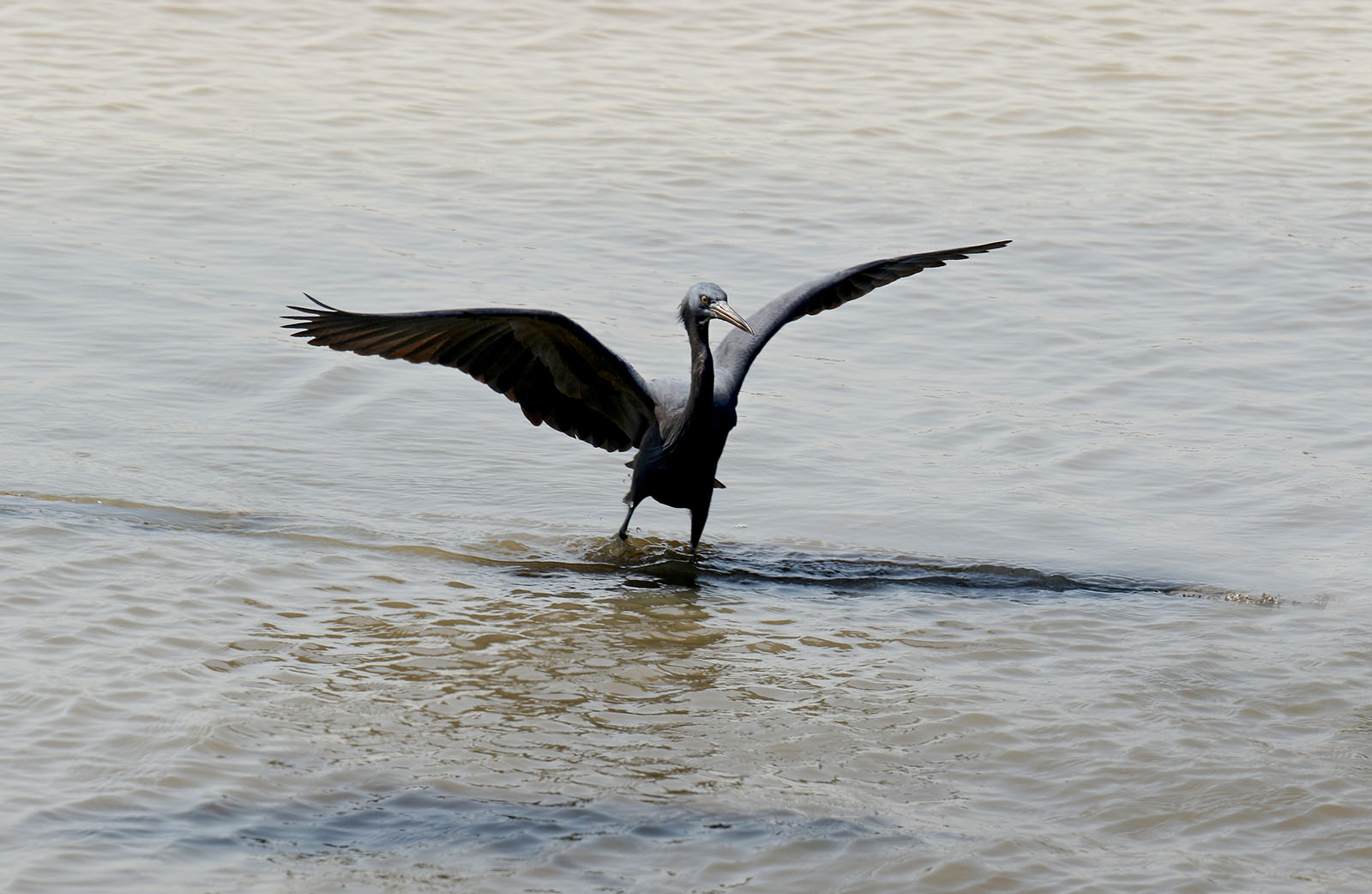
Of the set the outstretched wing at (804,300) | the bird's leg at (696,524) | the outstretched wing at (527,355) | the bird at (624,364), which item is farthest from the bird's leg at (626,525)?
the outstretched wing at (804,300)

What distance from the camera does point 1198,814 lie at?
4.57 metres

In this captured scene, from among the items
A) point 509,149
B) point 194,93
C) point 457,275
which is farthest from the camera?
point 194,93

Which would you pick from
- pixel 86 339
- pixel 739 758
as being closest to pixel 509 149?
pixel 86 339

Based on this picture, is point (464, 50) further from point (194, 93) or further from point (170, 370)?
point (170, 370)

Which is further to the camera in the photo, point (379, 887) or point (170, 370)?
point (170, 370)

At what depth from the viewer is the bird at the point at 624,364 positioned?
20.6ft

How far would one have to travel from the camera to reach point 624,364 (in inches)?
262

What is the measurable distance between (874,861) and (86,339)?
5954 millimetres

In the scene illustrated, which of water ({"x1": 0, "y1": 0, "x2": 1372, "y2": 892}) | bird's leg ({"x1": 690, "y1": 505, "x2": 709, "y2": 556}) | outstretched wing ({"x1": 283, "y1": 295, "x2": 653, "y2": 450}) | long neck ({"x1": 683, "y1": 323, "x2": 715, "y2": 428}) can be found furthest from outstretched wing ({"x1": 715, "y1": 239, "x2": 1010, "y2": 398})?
water ({"x1": 0, "y1": 0, "x2": 1372, "y2": 892})

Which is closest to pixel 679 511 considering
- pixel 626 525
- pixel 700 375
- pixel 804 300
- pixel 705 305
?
pixel 626 525

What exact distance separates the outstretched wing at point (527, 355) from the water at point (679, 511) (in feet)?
1.51

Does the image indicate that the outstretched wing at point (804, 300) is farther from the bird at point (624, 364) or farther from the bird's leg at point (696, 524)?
the bird's leg at point (696, 524)

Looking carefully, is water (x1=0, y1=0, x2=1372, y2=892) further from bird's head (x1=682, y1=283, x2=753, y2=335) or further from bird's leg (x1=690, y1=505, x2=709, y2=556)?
bird's head (x1=682, y1=283, x2=753, y2=335)

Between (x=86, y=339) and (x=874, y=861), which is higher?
(x=86, y=339)
